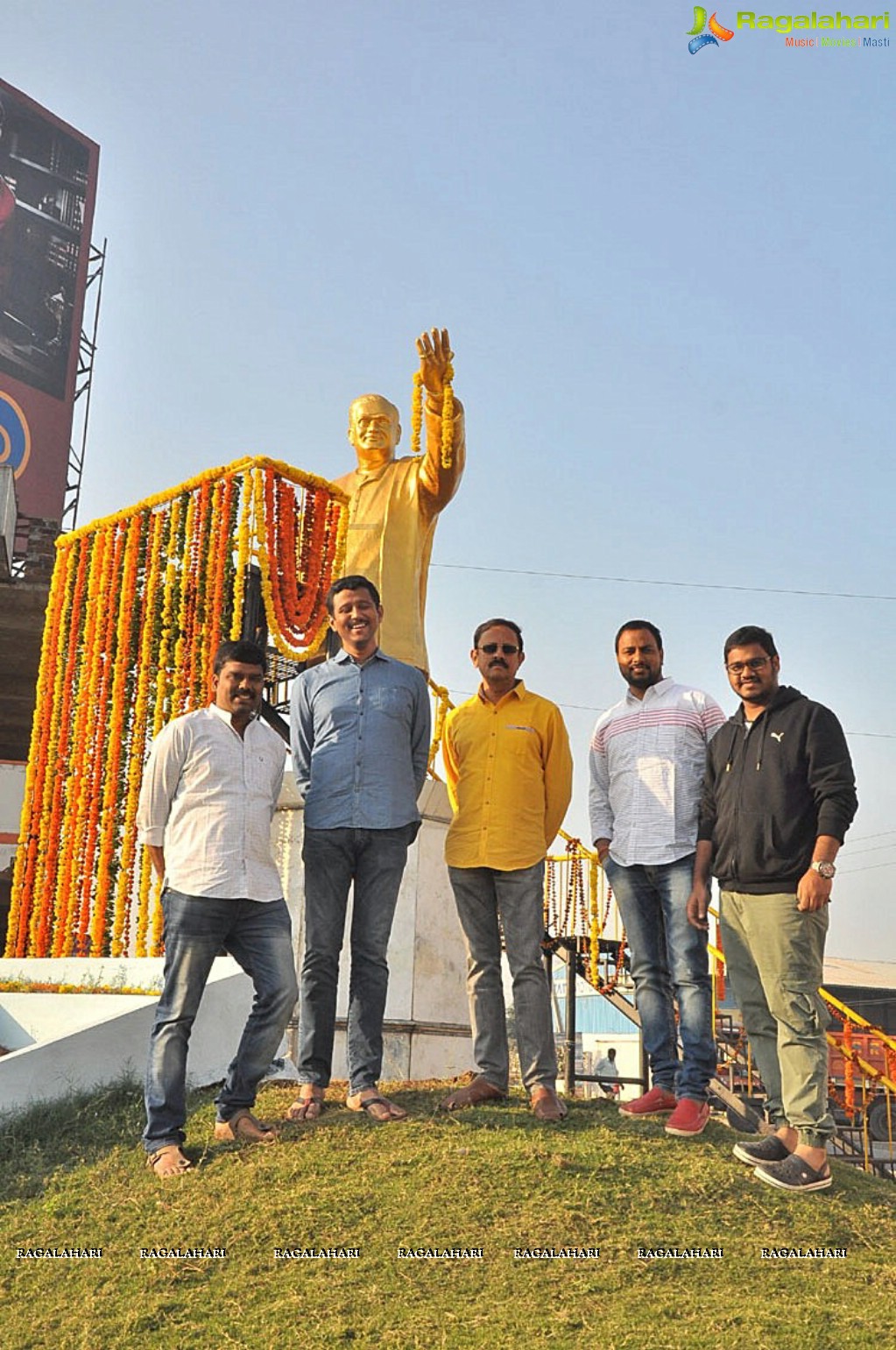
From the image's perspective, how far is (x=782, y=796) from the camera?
446cm

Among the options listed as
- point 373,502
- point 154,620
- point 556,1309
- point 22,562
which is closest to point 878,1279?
point 556,1309

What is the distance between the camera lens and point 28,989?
707 cm

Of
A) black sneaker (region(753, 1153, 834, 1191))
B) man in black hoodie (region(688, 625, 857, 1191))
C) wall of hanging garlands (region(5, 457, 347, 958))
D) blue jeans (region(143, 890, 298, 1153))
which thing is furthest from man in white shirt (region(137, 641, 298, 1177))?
wall of hanging garlands (region(5, 457, 347, 958))

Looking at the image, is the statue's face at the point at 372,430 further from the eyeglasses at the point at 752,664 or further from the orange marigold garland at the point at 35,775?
the eyeglasses at the point at 752,664

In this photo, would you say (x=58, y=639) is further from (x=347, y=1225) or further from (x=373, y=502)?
(x=347, y=1225)

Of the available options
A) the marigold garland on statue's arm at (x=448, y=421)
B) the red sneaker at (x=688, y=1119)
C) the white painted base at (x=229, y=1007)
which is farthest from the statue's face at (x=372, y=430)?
the red sneaker at (x=688, y=1119)

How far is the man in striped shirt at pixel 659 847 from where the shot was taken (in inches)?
189

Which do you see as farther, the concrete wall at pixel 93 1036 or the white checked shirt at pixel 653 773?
the concrete wall at pixel 93 1036

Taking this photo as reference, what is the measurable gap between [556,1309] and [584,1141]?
116 cm

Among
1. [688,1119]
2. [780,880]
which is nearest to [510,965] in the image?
[688,1119]

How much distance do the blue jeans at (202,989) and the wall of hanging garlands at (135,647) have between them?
3.74 metres

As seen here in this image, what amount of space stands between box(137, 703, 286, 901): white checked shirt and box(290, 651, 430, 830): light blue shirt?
190mm

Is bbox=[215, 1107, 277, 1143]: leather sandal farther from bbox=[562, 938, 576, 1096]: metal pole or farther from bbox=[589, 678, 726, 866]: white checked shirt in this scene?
bbox=[562, 938, 576, 1096]: metal pole

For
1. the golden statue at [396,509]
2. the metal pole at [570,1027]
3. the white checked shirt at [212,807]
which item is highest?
the golden statue at [396,509]
